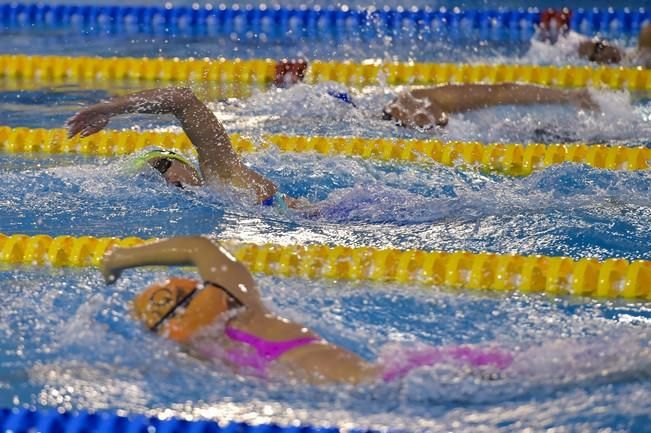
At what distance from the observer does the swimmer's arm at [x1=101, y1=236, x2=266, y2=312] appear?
2.80 m

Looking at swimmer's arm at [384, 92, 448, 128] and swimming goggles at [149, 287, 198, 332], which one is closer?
swimming goggles at [149, 287, 198, 332]

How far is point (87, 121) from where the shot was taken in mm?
3459

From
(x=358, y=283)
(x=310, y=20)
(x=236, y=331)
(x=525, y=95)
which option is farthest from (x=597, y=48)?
(x=236, y=331)

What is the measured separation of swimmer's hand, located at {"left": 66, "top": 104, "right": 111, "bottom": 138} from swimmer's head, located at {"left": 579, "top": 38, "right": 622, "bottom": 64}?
3.51 meters

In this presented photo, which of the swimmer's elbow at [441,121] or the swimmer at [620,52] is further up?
the swimmer at [620,52]

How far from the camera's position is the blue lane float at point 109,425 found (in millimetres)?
2396

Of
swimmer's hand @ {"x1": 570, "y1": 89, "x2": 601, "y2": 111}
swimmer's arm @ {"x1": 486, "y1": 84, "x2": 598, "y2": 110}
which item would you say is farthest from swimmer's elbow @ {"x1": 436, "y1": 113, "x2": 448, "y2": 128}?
swimmer's hand @ {"x1": 570, "y1": 89, "x2": 601, "y2": 111}

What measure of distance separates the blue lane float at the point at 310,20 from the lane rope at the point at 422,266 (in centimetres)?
353

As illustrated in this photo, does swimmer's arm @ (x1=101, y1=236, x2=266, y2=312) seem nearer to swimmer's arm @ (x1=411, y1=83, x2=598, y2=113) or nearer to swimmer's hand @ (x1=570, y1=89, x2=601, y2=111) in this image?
swimmer's arm @ (x1=411, y1=83, x2=598, y2=113)

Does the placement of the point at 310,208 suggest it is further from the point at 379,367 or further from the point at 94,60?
the point at 94,60

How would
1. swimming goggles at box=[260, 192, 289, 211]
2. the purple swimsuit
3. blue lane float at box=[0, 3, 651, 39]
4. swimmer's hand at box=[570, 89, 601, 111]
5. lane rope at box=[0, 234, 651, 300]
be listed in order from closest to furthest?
the purple swimsuit
lane rope at box=[0, 234, 651, 300]
swimming goggles at box=[260, 192, 289, 211]
swimmer's hand at box=[570, 89, 601, 111]
blue lane float at box=[0, 3, 651, 39]

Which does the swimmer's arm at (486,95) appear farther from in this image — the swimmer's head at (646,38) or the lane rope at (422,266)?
the lane rope at (422,266)

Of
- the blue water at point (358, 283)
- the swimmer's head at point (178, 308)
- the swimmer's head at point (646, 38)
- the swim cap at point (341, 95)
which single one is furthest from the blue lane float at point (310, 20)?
the swimmer's head at point (178, 308)

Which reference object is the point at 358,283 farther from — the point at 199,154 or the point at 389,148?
the point at 389,148
